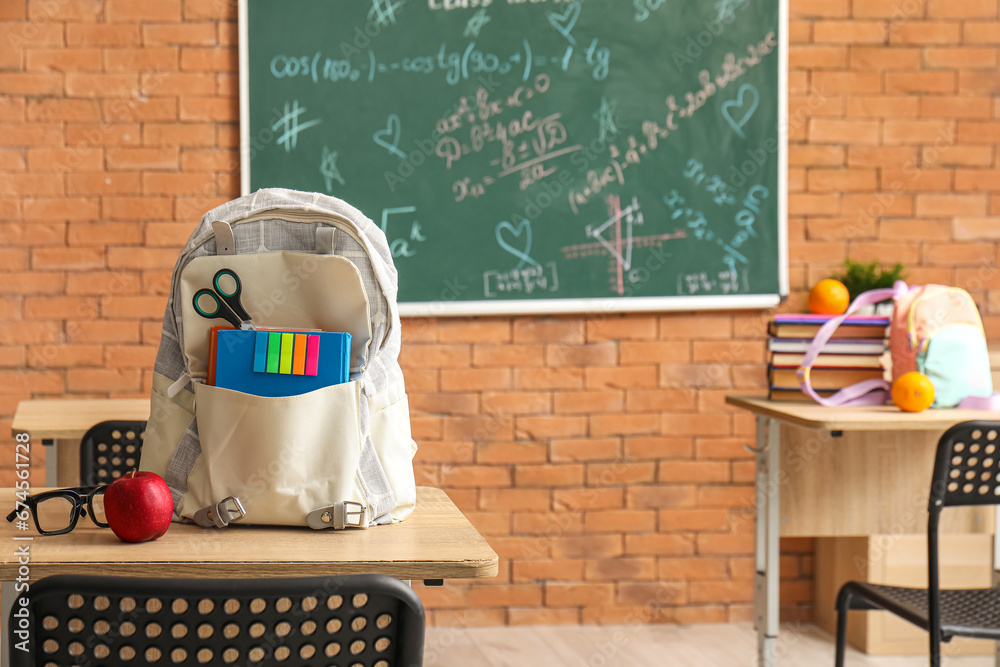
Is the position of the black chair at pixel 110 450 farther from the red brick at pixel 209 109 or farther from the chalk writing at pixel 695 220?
the chalk writing at pixel 695 220

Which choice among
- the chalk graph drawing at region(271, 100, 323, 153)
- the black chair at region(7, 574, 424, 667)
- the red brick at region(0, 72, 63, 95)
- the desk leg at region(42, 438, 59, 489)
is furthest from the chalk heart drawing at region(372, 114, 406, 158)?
the black chair at region(7, 574, 424, 667)

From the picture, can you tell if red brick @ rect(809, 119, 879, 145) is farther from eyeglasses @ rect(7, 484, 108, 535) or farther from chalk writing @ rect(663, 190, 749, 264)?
eyeglasses @ rect(7, 484, 108, 535)

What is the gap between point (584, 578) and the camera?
2826 millimetres

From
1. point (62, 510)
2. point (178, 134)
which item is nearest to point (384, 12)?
point (178, 134)

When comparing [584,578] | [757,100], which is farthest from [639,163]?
[584,578]

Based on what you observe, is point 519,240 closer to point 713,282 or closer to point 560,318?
point 560,318

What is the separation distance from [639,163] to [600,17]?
20.2 inches

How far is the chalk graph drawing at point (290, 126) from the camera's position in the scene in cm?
271

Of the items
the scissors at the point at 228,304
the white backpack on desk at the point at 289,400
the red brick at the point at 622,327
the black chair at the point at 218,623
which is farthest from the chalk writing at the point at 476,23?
the black chair at the point at 218,623

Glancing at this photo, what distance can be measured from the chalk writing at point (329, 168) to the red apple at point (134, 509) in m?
1.90

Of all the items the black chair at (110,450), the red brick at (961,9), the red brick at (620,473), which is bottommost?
the red brick at (620,473)

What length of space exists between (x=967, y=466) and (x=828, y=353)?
539 millimetres

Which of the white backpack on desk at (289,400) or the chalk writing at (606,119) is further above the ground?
the chalk writing at (606,119)

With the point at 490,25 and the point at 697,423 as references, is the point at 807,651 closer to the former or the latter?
the point at 697,423
